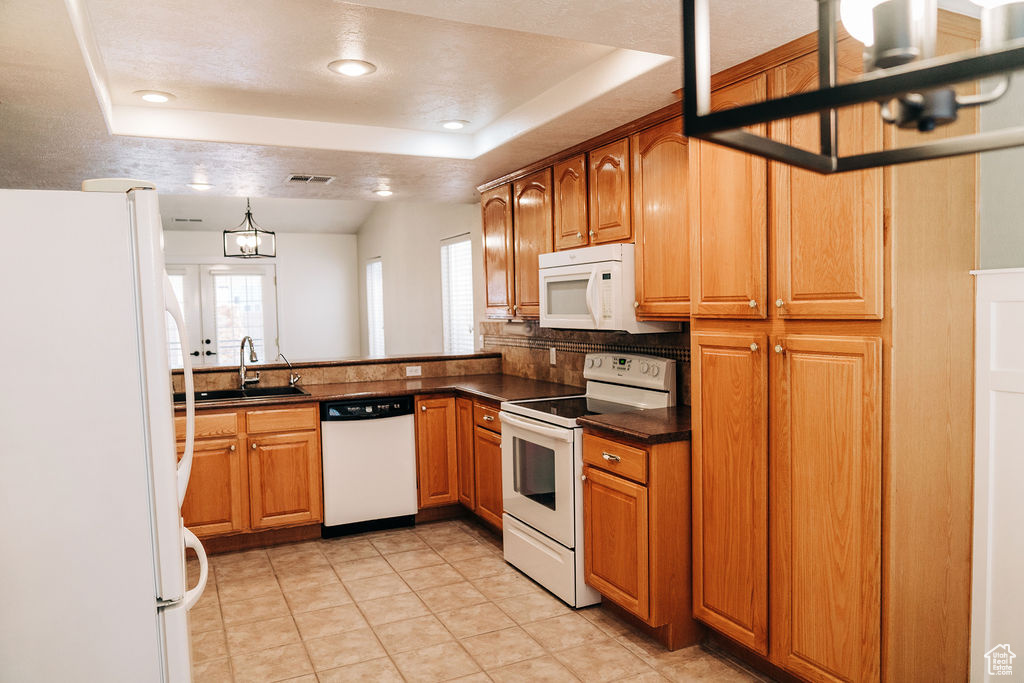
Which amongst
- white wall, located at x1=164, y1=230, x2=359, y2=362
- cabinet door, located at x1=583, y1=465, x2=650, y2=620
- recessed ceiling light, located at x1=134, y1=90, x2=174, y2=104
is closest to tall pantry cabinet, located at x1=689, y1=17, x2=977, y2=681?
cabinet door, located at x1=583, y1=465, x2=650, y2=620

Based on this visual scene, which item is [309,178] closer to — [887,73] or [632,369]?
[632,369]

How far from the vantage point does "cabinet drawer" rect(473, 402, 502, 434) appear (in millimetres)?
3904

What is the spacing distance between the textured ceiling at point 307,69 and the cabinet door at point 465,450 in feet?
4.90

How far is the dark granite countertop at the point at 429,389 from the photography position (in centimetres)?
391

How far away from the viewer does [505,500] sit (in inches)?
145

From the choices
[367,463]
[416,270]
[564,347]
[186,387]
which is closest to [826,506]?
[186,387]

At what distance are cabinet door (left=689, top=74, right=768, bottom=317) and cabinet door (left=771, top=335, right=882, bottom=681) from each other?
245 millimetres

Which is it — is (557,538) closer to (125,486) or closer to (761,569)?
(761,569)

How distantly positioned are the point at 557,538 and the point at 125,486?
194 centimetres

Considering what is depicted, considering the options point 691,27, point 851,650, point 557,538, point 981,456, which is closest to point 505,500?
point 557,538

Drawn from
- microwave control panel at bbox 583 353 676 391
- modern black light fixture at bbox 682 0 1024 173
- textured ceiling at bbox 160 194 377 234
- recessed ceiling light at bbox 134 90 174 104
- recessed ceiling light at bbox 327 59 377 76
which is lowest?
microwave control panel at bbox 583 353 676 391

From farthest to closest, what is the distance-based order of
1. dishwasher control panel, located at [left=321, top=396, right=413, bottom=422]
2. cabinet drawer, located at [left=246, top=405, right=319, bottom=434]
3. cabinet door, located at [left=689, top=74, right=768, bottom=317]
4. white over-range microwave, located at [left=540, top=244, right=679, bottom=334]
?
dishwasher control panel, located at [left=321, top=396, right=413, bottom=422] < cabinet drawer, located at [left=246, top=405, right=319, bottom=434] < white over-range microwave, located at [left=540, top=244, right=679, bottom=334] < cabinet door, located at [left=689, top=74, right=768, bottom=317]

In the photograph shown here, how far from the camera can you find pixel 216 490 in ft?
12.8

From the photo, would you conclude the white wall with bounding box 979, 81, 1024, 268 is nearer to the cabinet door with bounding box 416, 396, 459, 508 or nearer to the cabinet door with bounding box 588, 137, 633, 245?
the cabinet door with bounding box 588, 137, 633, 245
